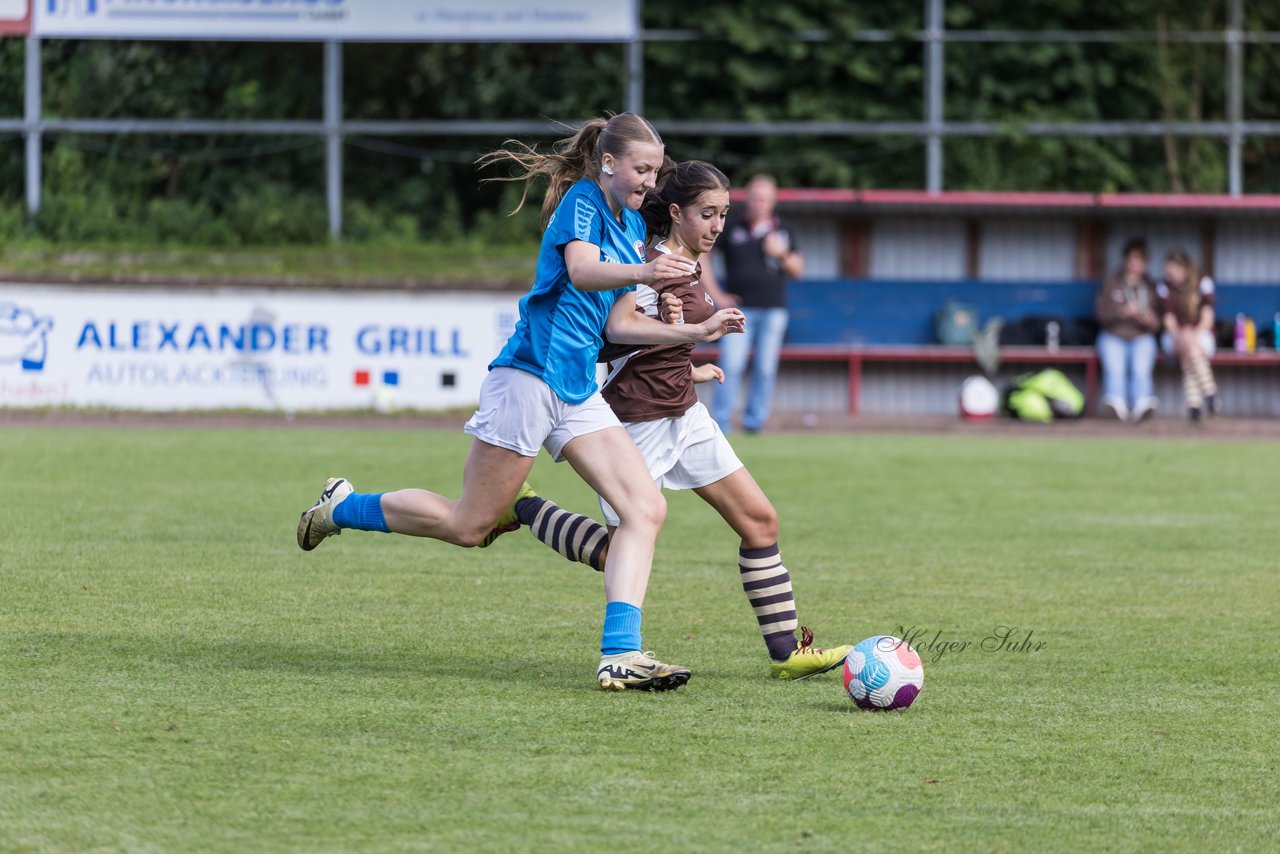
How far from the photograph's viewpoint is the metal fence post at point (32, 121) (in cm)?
2459

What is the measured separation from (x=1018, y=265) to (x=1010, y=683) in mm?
17184

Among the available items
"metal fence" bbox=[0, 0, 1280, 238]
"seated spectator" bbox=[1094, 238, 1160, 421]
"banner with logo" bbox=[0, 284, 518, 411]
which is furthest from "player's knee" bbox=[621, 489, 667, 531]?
"metal fence" bbox=[0, 0, 1280, 238]

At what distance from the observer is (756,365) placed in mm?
17422

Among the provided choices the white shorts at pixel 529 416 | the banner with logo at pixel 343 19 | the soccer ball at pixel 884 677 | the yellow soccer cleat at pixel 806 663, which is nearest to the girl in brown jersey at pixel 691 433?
the yellow soccer cleat at pixel 806 663

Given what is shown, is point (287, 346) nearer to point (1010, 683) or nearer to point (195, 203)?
point (195, 203)

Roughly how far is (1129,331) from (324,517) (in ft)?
51.3

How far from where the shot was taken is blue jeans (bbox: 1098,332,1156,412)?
20.8 m

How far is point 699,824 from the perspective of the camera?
4215mm

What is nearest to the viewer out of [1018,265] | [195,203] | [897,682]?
[897,682]

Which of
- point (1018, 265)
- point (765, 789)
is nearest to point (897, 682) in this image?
point (765, 789)

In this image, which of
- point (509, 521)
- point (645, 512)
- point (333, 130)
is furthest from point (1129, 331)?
point (645, 512)

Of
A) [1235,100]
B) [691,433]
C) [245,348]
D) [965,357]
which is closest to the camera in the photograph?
[691,433]

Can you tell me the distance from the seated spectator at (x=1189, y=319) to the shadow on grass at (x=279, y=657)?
51.3 feet

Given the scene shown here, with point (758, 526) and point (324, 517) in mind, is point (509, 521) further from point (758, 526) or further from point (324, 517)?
point (758, 526)
